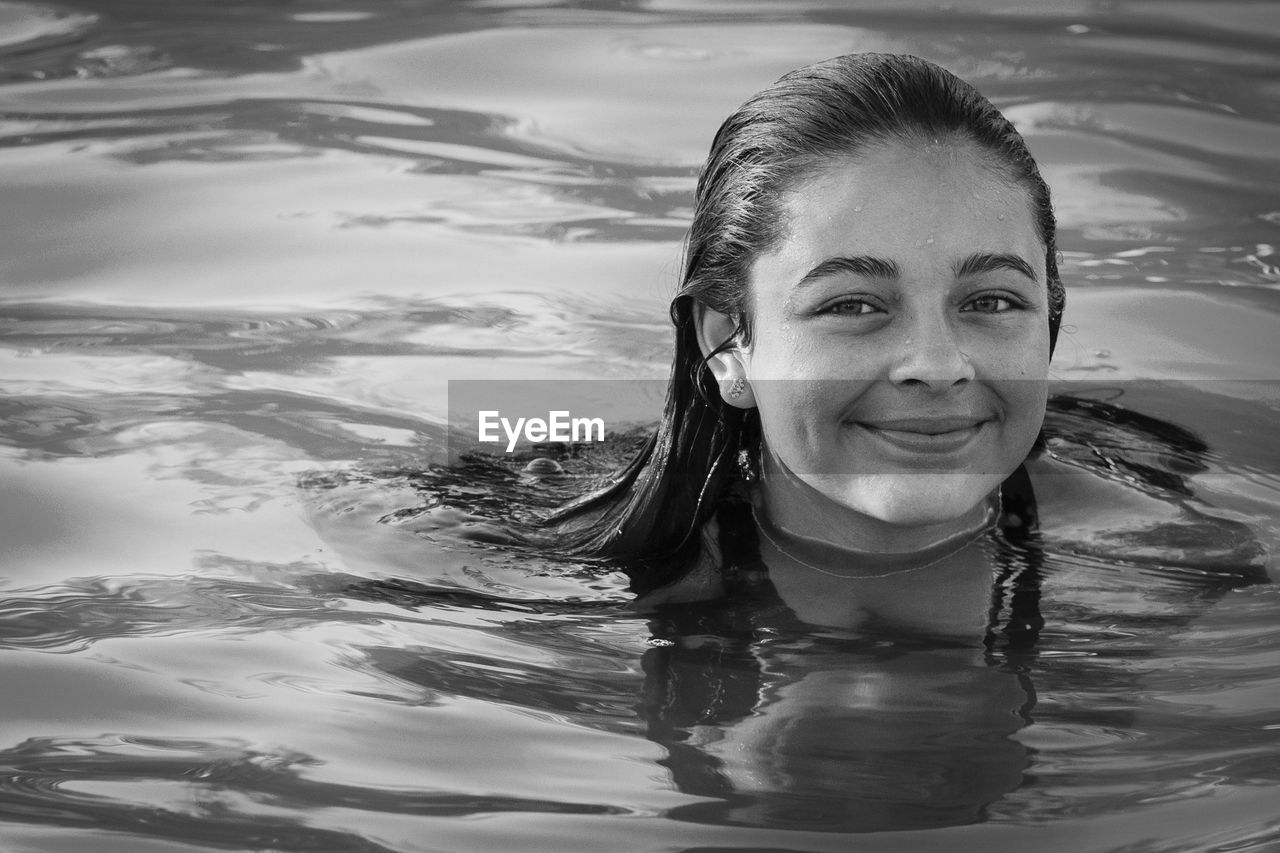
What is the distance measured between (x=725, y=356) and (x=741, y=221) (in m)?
0.29

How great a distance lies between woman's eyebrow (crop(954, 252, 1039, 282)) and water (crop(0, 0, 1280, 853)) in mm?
→ 769

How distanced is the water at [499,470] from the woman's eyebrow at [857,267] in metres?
0.76

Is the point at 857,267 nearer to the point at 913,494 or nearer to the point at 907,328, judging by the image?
the point at 907,328

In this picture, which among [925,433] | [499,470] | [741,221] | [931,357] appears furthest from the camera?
[499,470]

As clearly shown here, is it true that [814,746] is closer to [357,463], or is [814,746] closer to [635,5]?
[357,463]

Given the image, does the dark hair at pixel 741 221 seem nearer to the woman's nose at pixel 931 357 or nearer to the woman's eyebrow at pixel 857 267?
the woman's eyebrow at pixel 857 267

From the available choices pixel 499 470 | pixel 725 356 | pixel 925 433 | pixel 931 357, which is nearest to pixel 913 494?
pixel 925 433

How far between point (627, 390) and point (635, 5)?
3383 mm

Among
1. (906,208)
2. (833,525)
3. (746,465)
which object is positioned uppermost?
(906,208)

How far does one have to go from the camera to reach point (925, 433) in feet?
10.7

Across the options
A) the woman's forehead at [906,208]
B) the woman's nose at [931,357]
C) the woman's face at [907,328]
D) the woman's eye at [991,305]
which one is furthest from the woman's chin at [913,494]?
the woman's forehead at [906,208]

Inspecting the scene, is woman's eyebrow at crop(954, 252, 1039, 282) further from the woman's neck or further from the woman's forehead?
the woman's neck

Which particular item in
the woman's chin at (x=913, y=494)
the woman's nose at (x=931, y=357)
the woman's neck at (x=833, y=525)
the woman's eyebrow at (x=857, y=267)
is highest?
the woman's eyebrow at (x=857, y=267)

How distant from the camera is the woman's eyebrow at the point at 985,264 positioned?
316 centimetres
